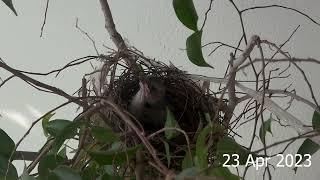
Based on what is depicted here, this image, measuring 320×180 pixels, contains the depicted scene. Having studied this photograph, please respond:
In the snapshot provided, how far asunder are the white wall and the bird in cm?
46

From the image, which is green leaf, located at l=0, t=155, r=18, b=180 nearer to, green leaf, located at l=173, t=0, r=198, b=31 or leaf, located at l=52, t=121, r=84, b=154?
leaf, located at l=52, t=121, r=84, b=154

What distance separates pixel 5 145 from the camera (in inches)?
18.9

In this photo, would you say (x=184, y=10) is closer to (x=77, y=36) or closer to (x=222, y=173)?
(x=222, y=173)

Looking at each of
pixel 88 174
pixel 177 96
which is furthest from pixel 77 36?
pixel 88 174

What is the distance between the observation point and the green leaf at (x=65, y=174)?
428mm

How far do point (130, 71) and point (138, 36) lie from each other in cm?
49

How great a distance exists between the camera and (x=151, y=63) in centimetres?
71

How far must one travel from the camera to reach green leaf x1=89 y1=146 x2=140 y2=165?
16.8 inches

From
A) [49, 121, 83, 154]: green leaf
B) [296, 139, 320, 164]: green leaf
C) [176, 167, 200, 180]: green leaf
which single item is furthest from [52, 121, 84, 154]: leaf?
[296, 139, 320, 164]: green leaf

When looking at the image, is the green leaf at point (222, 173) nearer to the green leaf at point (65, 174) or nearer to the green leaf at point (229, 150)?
the green leaf at point (229, 150)

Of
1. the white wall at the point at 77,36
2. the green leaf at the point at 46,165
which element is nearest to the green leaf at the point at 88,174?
the green leaf at the point at 46,165

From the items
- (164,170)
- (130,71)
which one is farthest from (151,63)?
(164,170)

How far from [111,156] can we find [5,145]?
0.12 metres

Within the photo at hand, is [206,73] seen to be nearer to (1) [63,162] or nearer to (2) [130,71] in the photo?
(2) [130,71]
